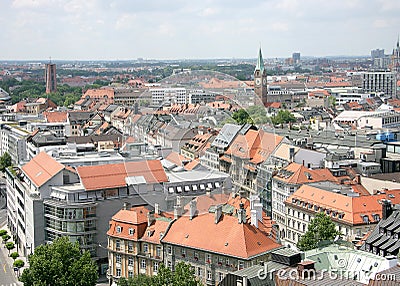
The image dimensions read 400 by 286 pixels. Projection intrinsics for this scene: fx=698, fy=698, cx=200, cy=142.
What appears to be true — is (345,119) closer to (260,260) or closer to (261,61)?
(261,61)

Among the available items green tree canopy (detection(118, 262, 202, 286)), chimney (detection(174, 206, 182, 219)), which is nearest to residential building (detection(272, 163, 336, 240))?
chimney (detection(174, 206, 182, 219))

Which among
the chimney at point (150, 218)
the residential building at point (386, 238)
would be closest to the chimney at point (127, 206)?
the chimney at point (150, 218)

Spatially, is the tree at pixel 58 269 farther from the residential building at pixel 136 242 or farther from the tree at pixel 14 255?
the tree at pixel 14 255

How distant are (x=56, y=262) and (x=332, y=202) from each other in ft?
77.9

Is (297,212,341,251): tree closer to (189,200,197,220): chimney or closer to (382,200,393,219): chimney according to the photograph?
(382,200,393,219): chimney

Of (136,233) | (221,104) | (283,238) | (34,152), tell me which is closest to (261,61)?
(34,152)

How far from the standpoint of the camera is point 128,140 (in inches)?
1740

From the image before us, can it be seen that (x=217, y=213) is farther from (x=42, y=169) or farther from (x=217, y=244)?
(x=42, y=169)

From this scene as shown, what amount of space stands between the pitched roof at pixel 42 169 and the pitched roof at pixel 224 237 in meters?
17.0

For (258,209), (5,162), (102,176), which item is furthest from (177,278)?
(5,162)

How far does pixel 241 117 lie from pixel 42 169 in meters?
29.3

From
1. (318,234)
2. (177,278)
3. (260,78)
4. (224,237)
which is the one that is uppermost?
(260,78)

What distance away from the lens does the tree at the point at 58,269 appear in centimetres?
4622

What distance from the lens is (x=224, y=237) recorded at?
4388 cm
